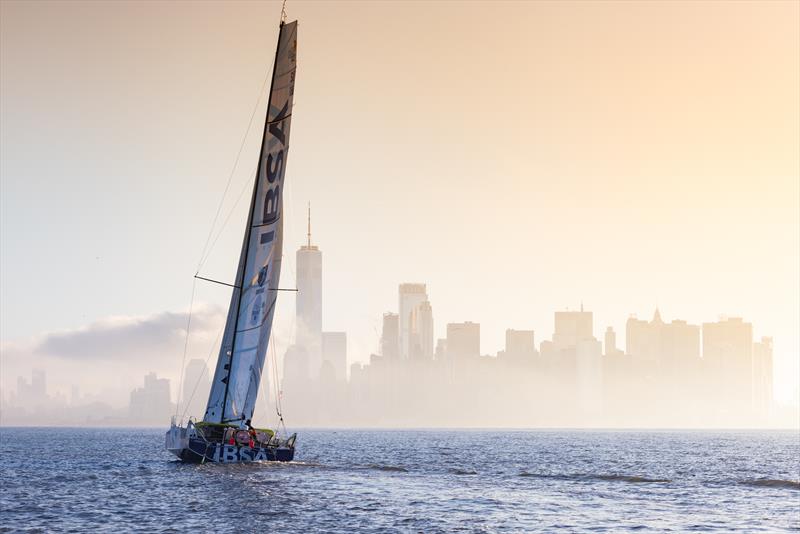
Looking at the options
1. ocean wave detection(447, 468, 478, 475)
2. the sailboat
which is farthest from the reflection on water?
the sailboat

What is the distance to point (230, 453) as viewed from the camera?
79.6 m

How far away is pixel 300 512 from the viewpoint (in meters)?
57.2

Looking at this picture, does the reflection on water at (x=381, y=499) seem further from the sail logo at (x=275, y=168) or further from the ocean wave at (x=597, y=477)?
the sail logo at (x=275, y=168)

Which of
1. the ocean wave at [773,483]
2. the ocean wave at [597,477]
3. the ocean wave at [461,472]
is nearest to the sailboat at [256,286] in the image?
the ocean wave at [461,472]

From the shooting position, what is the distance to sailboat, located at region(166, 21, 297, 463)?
81250mm

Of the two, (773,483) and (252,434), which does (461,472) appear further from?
(773,483)

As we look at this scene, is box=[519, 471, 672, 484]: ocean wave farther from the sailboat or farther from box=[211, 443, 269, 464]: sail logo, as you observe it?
box=[211, 443, 269, 464]: sail logo

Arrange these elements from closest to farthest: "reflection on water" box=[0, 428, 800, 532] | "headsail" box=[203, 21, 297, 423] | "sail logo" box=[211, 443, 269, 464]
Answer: "reflection on water" box=[0, 428, 800, 532] < "sail logo" box=[211, 443, 269, 464] < "headsail" box=[203, 21, 297, 423]

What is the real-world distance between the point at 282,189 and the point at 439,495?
26775 millimetres

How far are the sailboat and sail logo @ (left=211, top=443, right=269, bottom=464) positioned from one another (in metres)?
0.80

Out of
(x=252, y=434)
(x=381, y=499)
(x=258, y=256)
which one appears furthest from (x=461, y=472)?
(x=381, y=499)

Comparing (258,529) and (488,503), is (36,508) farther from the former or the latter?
(488,503)

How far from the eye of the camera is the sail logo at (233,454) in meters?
79.3

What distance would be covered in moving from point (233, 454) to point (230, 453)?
229mm
